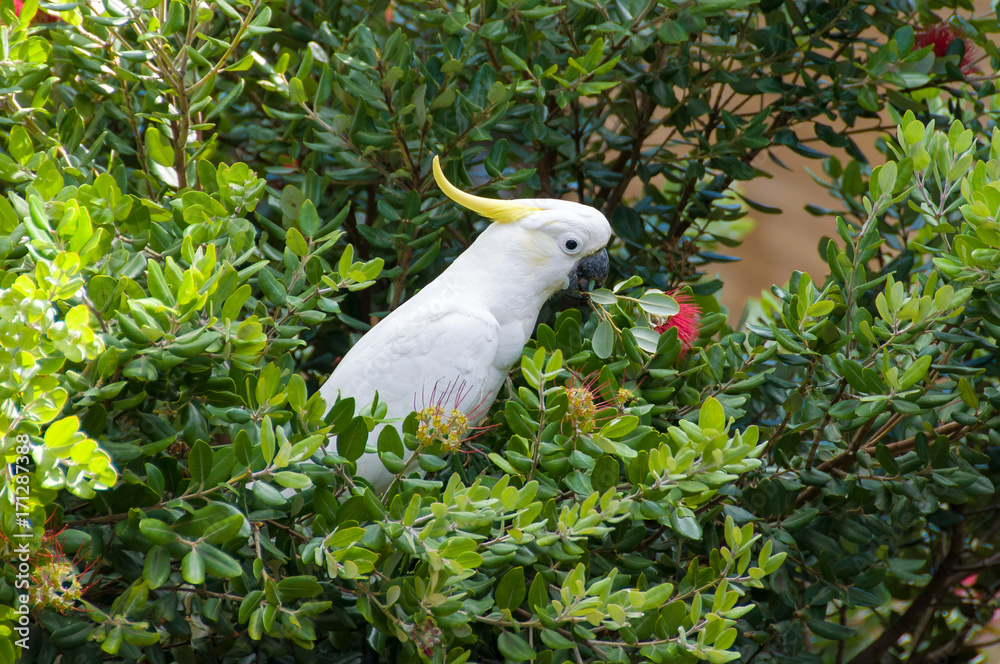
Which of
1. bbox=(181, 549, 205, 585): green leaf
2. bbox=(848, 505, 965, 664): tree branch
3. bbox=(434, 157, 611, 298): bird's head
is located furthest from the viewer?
bbox=(848, 505, 965, 664): tree branch

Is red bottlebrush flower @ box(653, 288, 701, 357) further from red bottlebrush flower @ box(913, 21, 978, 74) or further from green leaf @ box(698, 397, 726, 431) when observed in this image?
red bottlebrush flower @ box(913, 21, 978, 74)

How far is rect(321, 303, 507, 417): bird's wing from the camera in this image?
1055 mm

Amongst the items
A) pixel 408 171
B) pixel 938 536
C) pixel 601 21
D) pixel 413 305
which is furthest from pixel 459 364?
pixel 938 536

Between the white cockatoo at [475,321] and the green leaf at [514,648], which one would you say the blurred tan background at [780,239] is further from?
the green leaf at [514,648]

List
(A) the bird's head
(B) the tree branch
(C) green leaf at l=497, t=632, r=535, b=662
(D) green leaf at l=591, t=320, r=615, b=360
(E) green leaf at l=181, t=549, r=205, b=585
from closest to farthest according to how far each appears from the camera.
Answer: (E) green leaf at l=181, t=549, r=205, b=585, (C) green leaf at l=497, t=632, r=535, b=662, (D) green leaf at l=591, t=320, r=615, b=360, (A) the bird's head, (B) the tree branch

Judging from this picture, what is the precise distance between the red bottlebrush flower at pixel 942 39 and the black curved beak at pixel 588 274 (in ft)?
2.35

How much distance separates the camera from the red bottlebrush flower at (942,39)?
1.34 metres

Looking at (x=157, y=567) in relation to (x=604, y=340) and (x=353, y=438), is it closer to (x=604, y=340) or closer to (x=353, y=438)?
(x=353, y=438)

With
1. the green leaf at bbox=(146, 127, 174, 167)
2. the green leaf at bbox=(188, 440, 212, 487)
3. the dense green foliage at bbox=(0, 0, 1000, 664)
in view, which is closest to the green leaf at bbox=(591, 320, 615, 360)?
the dense green foliage at bbox=(0, 0, 1000, 664)

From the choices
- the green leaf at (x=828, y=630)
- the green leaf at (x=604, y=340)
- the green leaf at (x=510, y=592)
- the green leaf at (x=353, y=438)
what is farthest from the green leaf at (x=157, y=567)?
the green leaf at (x=828, y=630)

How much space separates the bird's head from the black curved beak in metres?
0.01

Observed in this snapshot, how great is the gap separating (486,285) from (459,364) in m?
0.12

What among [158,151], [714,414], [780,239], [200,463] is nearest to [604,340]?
[714,414]

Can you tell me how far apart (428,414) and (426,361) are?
0.32 m
